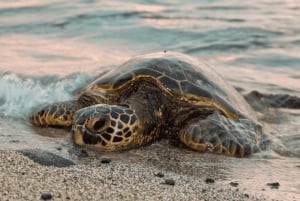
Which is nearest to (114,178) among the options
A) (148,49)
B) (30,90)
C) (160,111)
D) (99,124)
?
(99,124)

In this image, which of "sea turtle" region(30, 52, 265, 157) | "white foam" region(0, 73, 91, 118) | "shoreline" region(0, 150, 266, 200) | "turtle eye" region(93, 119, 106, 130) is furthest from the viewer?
"white foam" region(0, 73, 91, 118)

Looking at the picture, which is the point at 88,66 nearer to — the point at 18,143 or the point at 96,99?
the point at 96,99

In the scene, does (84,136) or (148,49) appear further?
(148,49)

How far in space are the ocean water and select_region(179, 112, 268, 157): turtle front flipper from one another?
14cm

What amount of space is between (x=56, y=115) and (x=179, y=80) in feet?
3.99

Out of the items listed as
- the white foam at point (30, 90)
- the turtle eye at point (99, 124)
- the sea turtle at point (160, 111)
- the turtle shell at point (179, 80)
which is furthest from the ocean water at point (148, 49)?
the turtle shell at point (179, 80)

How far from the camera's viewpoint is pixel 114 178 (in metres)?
4.45

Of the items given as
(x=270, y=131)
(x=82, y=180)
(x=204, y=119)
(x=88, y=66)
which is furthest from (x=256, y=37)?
(x=82, y=180)

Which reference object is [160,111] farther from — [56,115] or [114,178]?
[114,178]

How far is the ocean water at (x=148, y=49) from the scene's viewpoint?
18.7 ft

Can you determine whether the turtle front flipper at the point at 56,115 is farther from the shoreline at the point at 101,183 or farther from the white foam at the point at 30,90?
the shoreline at the point at 101,183

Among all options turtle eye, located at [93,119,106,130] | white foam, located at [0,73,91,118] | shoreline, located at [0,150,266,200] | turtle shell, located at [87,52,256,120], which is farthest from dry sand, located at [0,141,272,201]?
white foam, located at [0,73,91,118]

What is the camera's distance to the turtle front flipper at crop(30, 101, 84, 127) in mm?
6109

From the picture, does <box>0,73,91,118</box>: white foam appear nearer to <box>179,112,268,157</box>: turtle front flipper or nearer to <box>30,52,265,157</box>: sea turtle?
<box>30,52,265,157</box>: sea turtle
